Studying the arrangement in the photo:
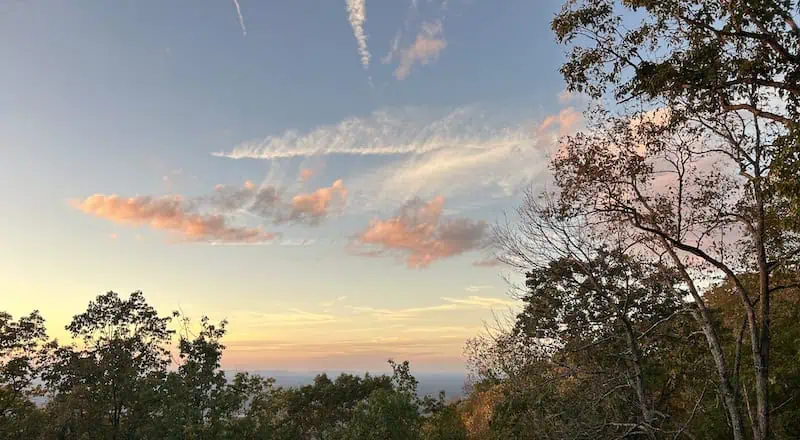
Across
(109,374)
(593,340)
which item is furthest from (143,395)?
(593,340)

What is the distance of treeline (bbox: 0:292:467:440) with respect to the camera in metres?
15.8

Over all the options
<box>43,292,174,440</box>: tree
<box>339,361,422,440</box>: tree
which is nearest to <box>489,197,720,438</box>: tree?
<box>339,361,422,440</box>: tree

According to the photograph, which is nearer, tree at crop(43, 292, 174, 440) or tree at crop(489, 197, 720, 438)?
tree at crop(489, 197, 720, 438)

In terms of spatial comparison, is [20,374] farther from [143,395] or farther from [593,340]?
[593,340]

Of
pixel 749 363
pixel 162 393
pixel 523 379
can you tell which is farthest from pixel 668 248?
pixel 162 393

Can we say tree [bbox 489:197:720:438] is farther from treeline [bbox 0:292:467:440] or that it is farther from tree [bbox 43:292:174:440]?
tree [bbox 43:292:174:440]

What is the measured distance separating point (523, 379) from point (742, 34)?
361 inches

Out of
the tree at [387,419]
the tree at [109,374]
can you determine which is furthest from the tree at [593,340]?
the tree at [109,374]

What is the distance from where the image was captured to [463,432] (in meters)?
25.3

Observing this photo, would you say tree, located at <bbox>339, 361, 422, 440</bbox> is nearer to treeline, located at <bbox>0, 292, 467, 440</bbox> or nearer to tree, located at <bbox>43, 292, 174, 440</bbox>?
treeline, located at <bbox>0, 292, 467, 440</bbox>

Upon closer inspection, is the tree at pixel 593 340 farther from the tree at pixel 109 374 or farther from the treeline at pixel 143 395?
the tree at pixel 109 374

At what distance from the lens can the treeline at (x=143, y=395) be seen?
623 inches

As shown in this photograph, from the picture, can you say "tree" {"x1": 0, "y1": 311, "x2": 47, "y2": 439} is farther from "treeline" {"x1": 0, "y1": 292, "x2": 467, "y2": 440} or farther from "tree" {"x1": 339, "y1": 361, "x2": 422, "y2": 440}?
"tree" {"x1": 339, "y1": 361, "x2": 422, "y2": 440}

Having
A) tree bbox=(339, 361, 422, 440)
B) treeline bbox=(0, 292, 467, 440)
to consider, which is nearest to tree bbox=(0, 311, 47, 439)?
treeline bbox=(0, 292, 467, 440)
